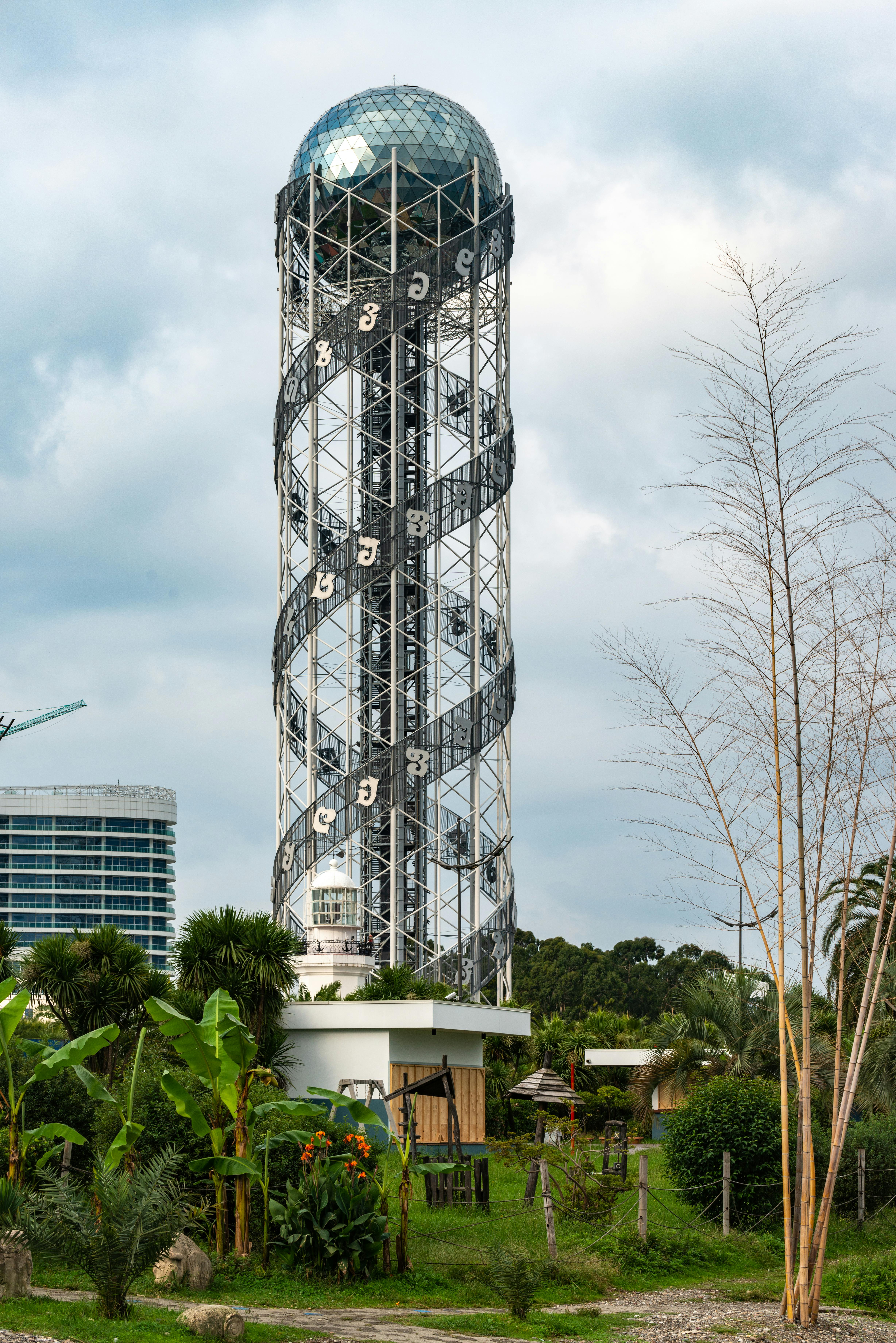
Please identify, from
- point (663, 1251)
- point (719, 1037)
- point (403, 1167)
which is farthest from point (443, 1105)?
point (403, 1167)

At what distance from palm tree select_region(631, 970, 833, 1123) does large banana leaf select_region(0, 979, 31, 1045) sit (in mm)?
15080

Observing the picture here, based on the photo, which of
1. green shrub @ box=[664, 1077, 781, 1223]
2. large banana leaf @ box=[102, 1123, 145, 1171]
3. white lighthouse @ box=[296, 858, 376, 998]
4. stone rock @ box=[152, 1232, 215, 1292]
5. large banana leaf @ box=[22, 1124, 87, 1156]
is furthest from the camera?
white lighthouse @ box=[296, 858, 376, 998]

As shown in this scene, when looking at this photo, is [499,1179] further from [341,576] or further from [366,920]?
[341,576]

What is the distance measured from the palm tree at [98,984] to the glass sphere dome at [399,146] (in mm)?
29526

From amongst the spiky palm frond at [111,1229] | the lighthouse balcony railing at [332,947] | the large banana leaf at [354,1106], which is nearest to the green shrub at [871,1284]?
the large banana leaf at [354,1106]

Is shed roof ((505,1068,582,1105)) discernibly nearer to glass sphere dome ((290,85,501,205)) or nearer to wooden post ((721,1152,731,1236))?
wooden post ((721,1152,731,1236))

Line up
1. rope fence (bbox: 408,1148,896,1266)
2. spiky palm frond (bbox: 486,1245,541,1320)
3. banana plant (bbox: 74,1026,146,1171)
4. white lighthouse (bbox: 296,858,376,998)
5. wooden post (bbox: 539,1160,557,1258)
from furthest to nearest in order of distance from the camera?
1. white lighthouse (bbox: 296,858,376,998)
2. rope fence (bbox: 408,1148,896,1266)
3. wooden post (bbox: 539,1160,557,1258)
4. banana plant (bbox: 74,1026,146,1171)
5. spiky palm frond (bbox: 486,1245,541,1320)

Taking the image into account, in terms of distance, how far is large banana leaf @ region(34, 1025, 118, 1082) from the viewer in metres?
15.4

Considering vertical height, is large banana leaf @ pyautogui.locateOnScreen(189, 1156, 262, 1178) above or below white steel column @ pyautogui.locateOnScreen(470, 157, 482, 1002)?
below

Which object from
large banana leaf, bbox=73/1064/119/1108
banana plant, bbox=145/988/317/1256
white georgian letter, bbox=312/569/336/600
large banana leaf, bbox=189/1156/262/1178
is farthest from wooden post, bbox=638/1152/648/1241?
white georgian letter, bbox=312/569/336/600

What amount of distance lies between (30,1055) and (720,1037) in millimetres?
16073

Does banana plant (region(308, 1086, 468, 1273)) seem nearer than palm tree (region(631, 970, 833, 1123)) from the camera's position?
Yes

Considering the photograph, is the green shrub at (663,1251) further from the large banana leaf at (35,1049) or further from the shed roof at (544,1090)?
the large banana leaf at (35,1049)

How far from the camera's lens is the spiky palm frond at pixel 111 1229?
1191 centimetres
